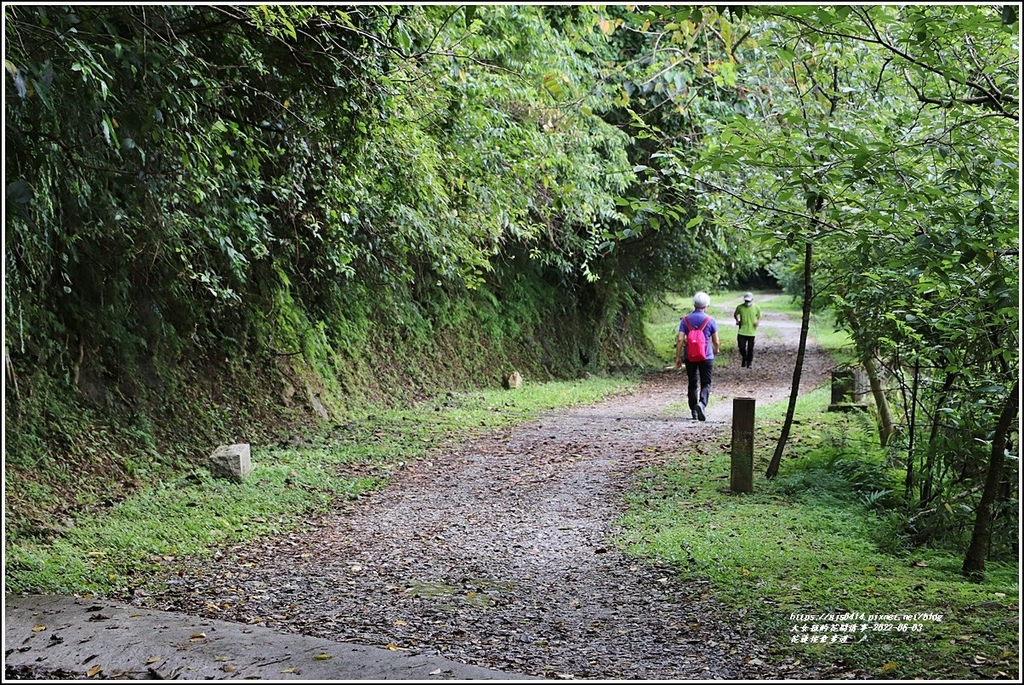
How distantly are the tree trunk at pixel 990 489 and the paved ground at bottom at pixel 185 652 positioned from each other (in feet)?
10.1

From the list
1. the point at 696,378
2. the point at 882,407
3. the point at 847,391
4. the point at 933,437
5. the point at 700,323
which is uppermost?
the point at 700,323

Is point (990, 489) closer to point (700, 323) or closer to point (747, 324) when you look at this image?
point (700, 323)

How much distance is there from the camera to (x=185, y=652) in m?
4.39

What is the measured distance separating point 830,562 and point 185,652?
4.08 meters

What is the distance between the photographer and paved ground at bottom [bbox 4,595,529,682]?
414cm

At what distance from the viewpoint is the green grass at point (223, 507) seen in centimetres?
580

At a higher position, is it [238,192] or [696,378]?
[238,192]

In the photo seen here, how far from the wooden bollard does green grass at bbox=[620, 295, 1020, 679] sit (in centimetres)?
17

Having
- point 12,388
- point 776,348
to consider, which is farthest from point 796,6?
point 776,348

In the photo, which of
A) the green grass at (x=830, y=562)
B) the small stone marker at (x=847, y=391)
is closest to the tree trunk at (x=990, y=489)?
the green grass at (x=830, y=562)

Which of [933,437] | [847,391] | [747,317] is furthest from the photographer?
[747,317]

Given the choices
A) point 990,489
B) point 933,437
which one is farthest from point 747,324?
point 990,489

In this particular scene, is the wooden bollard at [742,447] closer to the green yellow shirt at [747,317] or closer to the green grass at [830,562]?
the green grass at [830,562]

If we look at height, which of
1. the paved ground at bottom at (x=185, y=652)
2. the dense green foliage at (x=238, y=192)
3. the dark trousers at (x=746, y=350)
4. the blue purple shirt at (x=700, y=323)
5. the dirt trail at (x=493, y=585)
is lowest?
the dark trousers at (x=746, y=350)
